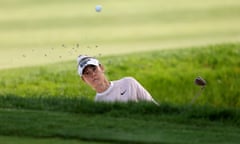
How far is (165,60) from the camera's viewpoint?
1041 centimetres

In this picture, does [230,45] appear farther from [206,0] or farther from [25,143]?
[25,143]

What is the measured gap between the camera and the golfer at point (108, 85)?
5977mm

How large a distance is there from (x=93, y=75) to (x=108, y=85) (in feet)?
0.46

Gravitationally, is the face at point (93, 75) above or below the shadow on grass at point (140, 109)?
above

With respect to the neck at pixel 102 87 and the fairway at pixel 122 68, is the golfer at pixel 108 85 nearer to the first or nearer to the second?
the neck at pixel 102 87

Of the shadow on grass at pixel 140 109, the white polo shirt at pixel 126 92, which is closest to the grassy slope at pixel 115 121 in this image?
the shadow on grass at pixel 140 109

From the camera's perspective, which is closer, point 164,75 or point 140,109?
point 140,109

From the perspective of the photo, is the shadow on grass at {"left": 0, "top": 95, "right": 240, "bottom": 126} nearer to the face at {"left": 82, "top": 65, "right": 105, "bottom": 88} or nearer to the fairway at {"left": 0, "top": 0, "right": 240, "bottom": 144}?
the fairway at {"left": 0, "top": 0, "right": 240, "bottom": 144}

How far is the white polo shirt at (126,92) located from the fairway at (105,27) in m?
4.52

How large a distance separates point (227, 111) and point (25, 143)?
1.19 meters

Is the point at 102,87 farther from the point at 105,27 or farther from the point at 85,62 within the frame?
the point at 105,27

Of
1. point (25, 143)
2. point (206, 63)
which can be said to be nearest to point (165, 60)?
point (206, 63)

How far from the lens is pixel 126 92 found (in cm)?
600

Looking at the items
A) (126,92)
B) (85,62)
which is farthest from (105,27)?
(126,92)
